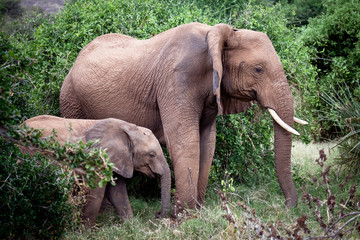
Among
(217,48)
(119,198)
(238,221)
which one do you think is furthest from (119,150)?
(238,221)

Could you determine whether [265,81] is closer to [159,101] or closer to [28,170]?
[159,101]

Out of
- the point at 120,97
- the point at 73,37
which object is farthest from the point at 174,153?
the point at 73,37

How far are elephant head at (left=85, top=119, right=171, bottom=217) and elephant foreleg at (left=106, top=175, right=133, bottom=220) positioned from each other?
22 cm

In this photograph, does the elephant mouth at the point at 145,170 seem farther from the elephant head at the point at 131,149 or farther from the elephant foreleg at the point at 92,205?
the elephant foreleg at the point at 92,205

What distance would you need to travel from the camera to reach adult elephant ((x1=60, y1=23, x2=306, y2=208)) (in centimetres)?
616

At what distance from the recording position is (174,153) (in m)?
6.30

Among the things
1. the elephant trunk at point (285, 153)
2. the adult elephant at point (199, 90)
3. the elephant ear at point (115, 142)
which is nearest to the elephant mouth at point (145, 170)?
the elephant ear at point (115, 142)

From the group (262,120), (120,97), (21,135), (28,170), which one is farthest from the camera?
(262,120)

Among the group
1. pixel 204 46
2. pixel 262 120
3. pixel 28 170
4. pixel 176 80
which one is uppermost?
pixel 204 46

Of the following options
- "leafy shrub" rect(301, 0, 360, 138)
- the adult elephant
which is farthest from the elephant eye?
"leafy shrub" rect(301, 0, 360, 138)

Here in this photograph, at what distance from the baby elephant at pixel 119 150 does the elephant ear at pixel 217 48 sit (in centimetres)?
105

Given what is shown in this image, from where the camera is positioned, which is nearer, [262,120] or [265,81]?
[265,81]

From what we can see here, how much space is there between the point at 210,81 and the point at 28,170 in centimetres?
240

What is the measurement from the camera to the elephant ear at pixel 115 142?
6062 millimetres
